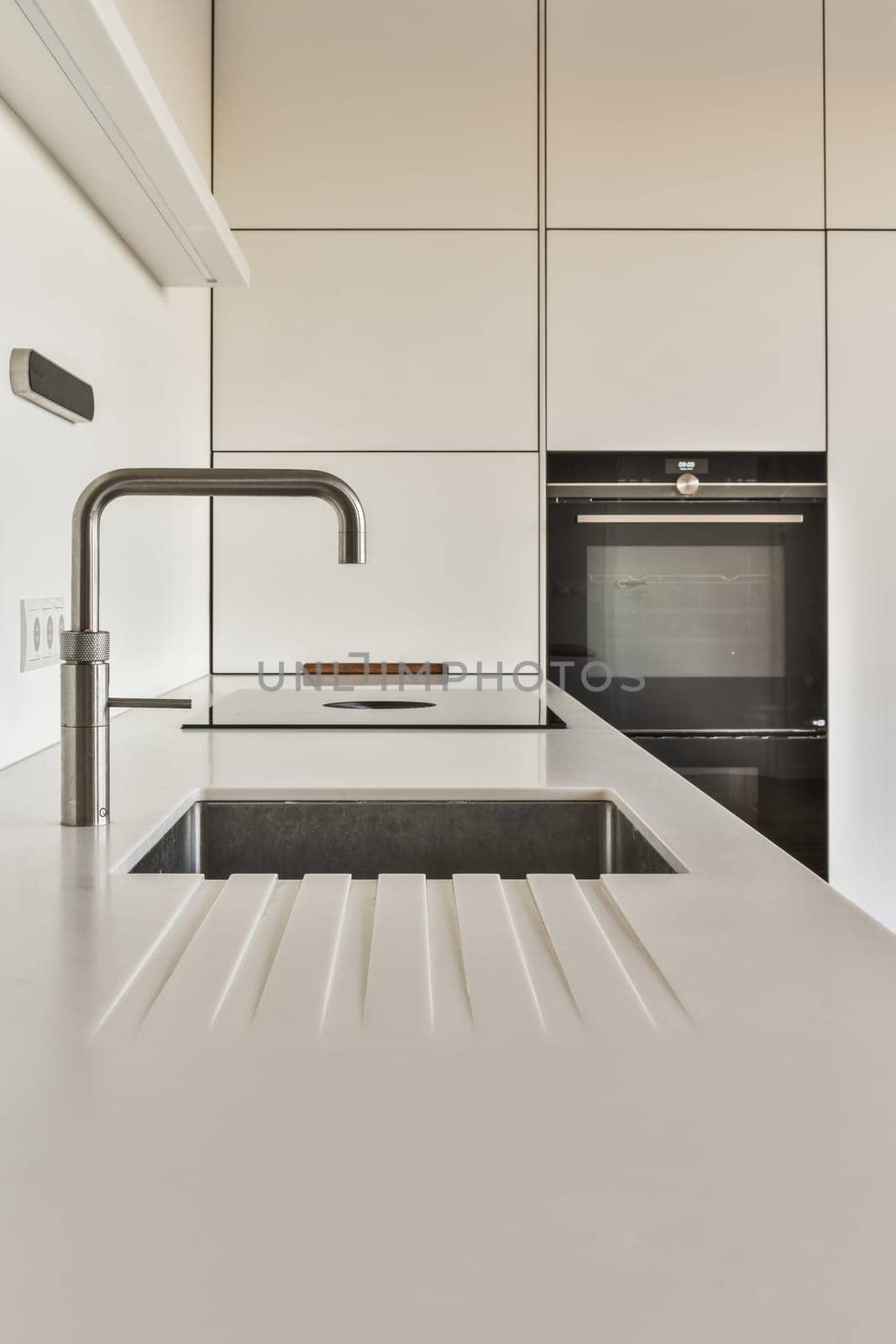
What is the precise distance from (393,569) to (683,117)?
1.19m

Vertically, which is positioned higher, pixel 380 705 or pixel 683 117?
pixel 683 117

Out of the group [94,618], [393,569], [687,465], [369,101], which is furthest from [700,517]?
[94,618]

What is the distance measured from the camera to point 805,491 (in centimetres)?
236

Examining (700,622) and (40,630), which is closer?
(40,630)

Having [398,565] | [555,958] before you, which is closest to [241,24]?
[398,565]

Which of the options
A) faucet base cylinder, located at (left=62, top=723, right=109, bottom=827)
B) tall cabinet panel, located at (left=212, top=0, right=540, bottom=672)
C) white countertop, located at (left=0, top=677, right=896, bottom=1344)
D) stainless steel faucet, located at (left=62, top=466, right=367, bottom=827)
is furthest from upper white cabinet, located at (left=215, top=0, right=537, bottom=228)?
white countertop, located at (left=0, top=677, right=896, bottom=1344)

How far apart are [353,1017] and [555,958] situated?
13 cm

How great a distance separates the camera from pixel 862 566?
2359 mm

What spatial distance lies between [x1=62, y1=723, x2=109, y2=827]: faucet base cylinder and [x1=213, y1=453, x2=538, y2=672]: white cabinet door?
1566 millimetres

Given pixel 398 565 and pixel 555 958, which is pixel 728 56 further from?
pixel 555 958

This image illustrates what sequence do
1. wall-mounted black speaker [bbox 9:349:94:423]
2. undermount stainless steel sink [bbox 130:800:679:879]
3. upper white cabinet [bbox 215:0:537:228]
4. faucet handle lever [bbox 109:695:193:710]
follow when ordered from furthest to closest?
upper white cabinet [bbox 215:0:537:228] → wall-mounted black speaker [bbox 9:349:94:423] → undermount stainless steel sink [bbox 130:800:679:879] → faucet handle lever [bbox 109:695:193:710]

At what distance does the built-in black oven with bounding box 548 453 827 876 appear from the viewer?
7.74ft

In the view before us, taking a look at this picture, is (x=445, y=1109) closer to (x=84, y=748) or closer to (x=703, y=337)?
(x=84, y=748)

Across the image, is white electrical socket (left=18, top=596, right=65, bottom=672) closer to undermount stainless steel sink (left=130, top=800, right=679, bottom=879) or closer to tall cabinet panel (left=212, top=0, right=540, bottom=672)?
undermount stainless steel sink (left=130, top=800, right=679, bottom=879)
